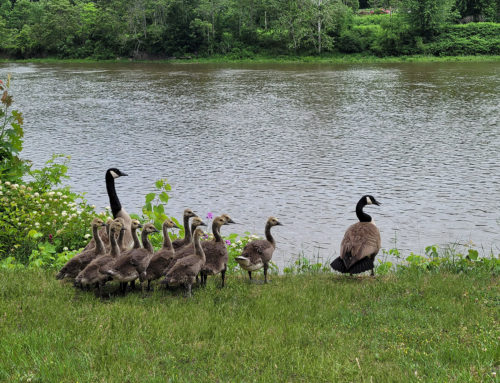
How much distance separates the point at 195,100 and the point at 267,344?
125 feet

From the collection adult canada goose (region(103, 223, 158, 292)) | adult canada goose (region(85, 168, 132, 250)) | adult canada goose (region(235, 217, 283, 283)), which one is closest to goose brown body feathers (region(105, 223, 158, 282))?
adult canada goose (region(103, 223, 158, 292))

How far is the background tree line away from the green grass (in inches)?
3116

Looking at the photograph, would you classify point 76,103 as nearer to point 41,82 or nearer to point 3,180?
point 41,82

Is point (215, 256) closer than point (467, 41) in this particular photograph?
Yes

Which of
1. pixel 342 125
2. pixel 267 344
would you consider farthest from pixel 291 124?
pixel 267 344

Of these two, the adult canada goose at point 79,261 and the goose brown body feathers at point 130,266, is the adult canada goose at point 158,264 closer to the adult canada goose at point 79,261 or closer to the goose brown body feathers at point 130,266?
the goose brown body feathers at point 130,266

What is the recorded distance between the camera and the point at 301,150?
1004 inches

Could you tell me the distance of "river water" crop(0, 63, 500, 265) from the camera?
15789 millimetres

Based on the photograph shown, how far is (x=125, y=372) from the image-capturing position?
6.07 m

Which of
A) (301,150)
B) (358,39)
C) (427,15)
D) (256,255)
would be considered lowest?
(301,150)

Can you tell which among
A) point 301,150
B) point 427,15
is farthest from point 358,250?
point 427,15

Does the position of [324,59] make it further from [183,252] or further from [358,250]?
[183,252]

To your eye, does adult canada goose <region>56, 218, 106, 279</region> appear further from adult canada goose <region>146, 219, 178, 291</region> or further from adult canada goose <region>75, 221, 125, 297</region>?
adult canada goose <region>146, 219, 178, 291</region>

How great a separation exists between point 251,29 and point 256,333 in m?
92.4
